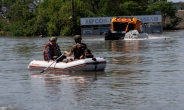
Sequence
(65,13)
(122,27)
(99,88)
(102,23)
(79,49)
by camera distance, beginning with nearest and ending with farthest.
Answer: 1. (99,88)
2. (79,49)
3. (122,27)
4. (102,23)
5. (65,13)

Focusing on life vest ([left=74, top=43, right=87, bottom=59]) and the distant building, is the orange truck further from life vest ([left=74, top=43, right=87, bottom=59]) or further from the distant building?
life vest ([left=74, top=43, right=87, bottom=59])

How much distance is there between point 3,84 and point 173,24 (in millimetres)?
71867

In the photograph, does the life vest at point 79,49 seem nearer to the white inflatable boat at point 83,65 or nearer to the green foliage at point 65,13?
the white inflatable boat at point 83,65

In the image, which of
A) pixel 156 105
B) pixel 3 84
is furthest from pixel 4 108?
pixel 3 84

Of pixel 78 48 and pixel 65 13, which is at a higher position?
pixel 78 48

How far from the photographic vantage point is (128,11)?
83.2 metres

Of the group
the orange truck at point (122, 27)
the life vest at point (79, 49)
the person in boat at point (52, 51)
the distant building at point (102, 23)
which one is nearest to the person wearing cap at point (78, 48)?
the life vest at point (79, 49)

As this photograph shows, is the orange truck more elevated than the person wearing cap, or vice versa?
the person wearing cap

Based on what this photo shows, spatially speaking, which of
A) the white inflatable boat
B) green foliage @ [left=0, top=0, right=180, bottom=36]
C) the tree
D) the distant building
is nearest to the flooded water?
the white inflatable boat

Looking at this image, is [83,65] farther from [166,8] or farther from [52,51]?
[166,8]

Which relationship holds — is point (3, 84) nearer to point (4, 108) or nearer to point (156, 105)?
point (4, 108)

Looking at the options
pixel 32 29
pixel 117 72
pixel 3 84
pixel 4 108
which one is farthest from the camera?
pixel 32 29

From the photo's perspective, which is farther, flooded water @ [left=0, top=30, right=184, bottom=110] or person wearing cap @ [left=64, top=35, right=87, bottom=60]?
person wearing cap @ [left=64, top=35, right=87, bottom=60]

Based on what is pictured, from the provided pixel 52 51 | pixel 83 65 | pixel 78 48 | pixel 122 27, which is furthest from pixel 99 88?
pixel 122 27
